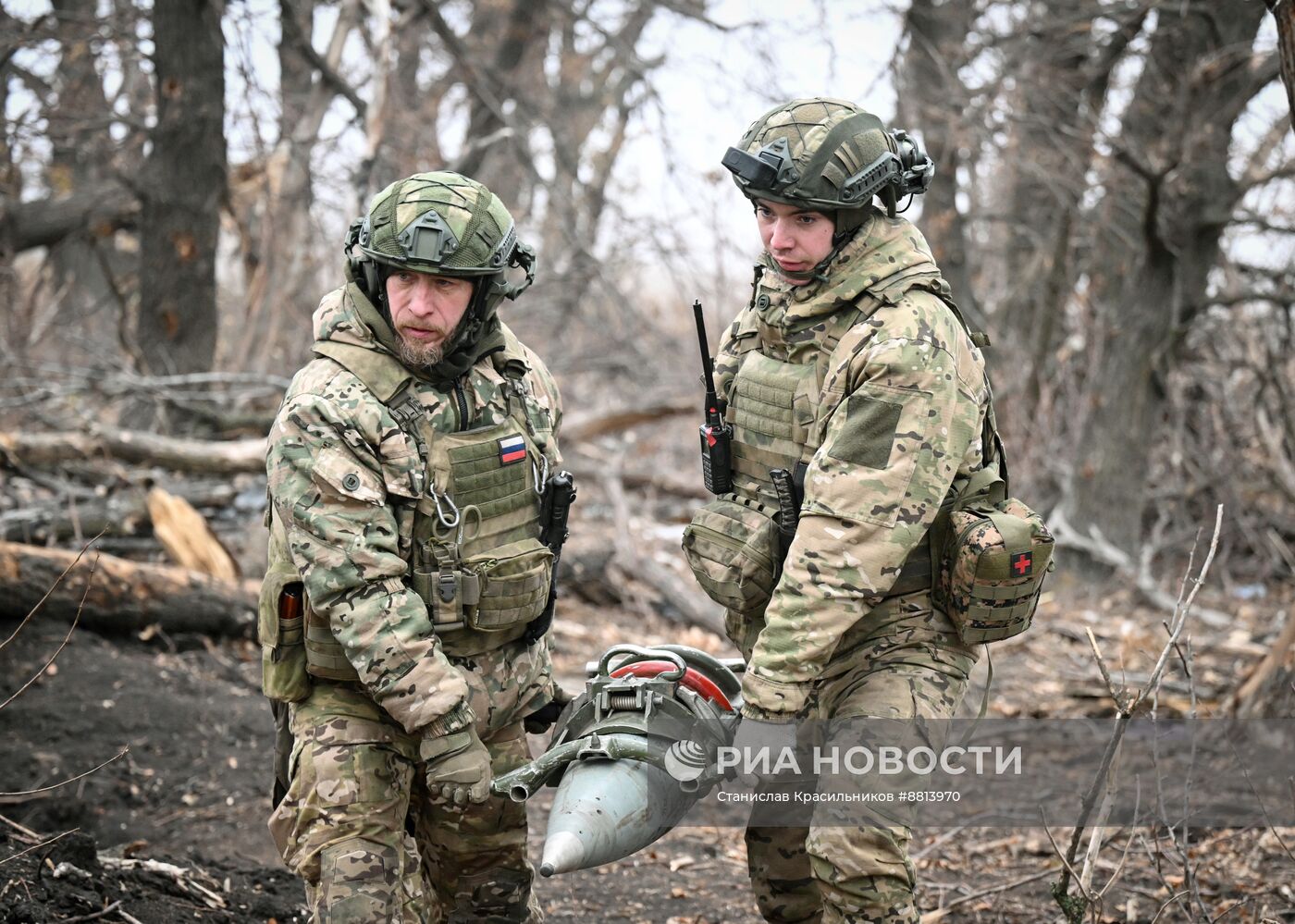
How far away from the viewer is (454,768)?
326cm

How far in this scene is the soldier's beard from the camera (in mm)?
3416

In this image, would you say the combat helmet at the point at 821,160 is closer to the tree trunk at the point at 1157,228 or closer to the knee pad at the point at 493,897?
the knee pad at the point at 493,897

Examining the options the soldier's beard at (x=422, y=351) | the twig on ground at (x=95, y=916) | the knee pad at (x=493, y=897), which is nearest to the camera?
the soldier's beard at (x=422, y=351)

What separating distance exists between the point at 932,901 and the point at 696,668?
166cm

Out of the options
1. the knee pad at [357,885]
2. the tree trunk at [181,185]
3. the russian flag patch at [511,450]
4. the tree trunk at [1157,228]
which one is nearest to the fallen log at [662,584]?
the tree trunk at [181,185]

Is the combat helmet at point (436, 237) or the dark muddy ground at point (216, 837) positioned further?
the dark muddy ground at point (216, 837)

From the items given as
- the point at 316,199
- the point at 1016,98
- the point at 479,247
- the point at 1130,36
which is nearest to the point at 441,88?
the point at 316,199

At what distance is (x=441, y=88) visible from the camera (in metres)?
14.2

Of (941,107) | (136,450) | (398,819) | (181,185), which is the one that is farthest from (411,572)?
(941,107)

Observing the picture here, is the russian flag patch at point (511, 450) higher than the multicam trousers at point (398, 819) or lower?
higher

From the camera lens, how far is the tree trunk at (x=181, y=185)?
29.8ft

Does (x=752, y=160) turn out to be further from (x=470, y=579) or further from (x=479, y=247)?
(x=470, y=579)

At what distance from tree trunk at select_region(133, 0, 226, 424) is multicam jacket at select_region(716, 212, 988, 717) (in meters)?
7.05

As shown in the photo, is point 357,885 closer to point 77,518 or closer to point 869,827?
point 869,827
